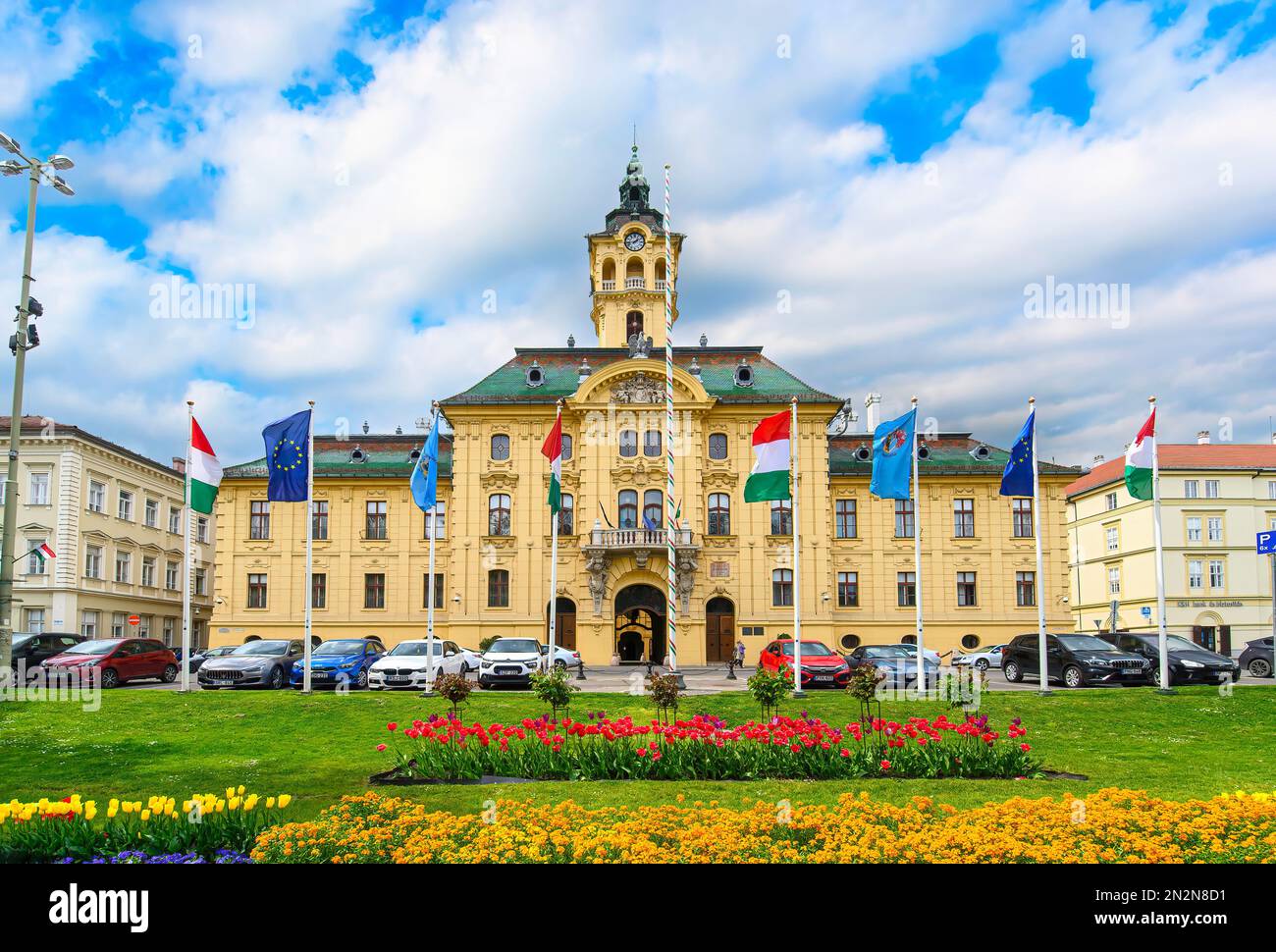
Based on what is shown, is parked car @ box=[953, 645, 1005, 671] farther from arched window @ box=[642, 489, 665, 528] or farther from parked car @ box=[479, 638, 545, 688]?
parked car @ box=[479, 638, 545, 688]

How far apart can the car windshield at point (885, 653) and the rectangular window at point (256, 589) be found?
103 ft

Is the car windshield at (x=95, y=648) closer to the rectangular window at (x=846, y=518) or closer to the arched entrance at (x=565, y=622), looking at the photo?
the arched entrance at (x=565, y=622)

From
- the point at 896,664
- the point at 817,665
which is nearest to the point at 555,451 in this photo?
the point at 817,665

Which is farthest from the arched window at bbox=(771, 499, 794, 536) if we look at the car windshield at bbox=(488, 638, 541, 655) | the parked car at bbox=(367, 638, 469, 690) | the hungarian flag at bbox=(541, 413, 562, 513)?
the parked car at bbox=(367, 638, 469, 690)

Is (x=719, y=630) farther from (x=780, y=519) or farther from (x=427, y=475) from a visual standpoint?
(x=427, y=475)

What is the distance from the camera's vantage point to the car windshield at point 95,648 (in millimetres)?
29344

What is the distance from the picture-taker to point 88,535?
5338cm

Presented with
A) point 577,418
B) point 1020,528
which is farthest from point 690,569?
point 1020,528

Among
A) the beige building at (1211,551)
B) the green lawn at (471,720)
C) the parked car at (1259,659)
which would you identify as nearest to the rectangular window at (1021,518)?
the parked car at (1259,659)

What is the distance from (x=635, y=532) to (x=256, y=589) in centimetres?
1987

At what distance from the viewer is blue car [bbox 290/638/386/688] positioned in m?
28.7

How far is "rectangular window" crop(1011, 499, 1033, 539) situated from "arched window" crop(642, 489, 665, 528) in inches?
704
